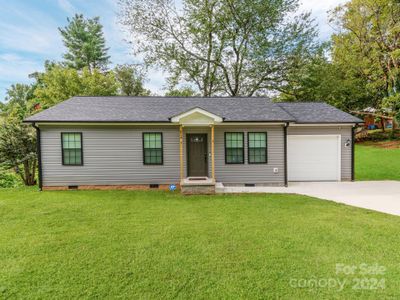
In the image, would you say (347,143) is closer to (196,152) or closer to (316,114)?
(316,114)

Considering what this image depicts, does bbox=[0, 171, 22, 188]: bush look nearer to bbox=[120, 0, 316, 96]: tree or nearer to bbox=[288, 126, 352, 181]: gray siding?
bbox=[120, 0, 316, 96]: tree

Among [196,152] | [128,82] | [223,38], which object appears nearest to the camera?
[196,152]

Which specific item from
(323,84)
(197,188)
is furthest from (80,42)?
(197,188)

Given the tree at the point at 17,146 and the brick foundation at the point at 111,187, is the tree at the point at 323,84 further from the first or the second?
the tree at the point at 17,146

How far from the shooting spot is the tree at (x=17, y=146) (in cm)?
997

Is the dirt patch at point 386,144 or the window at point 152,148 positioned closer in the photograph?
the window at point 152,148

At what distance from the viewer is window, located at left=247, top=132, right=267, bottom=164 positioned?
29.5ft

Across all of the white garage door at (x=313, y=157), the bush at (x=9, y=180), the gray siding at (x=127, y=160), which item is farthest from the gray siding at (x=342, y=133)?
the bush at (x=9, y=180)

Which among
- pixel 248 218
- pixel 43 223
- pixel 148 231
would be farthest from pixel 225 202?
pixel 43 223

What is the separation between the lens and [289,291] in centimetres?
259

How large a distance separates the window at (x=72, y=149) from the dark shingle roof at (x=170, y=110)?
0.68 meters

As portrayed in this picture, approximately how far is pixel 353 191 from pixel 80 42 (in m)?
30.5

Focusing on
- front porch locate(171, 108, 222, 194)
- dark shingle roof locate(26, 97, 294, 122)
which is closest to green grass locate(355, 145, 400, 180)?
dark shingle roof locate(26, 97, 294, 122)

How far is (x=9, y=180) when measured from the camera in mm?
11641
